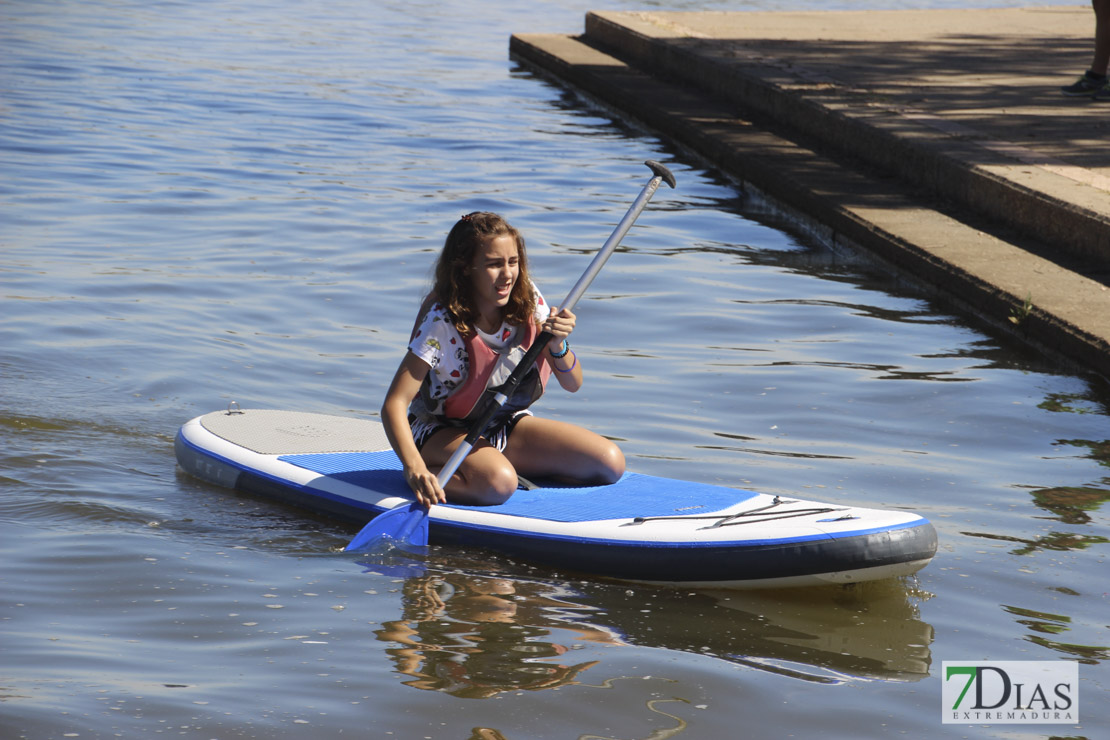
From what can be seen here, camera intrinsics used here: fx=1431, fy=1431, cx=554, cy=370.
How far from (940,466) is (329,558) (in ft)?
7.66

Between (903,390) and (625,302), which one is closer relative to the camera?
(903,390)

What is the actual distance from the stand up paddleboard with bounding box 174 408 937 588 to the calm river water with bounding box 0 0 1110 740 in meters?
0.08

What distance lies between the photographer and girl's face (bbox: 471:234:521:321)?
4.45m

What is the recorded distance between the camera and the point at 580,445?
4.71 m

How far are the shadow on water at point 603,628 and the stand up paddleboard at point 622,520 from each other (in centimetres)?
9

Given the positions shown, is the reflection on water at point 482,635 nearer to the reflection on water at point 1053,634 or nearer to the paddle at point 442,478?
Answer: the paddle at point 442,478

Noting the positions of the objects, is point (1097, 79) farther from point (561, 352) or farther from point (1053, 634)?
point (1053, 634)

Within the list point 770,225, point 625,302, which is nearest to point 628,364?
point 625,302

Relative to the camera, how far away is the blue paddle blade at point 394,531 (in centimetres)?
446

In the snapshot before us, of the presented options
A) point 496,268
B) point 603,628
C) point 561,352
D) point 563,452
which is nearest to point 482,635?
point 603,628

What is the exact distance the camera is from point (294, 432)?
17.4 ft

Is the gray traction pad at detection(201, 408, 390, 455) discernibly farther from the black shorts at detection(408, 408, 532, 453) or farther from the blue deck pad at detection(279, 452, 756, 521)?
the black shorts at detection(408, 408, 532, 453)

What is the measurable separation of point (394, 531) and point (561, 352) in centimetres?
78

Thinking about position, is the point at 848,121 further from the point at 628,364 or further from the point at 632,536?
Answer: the point at 632,536
